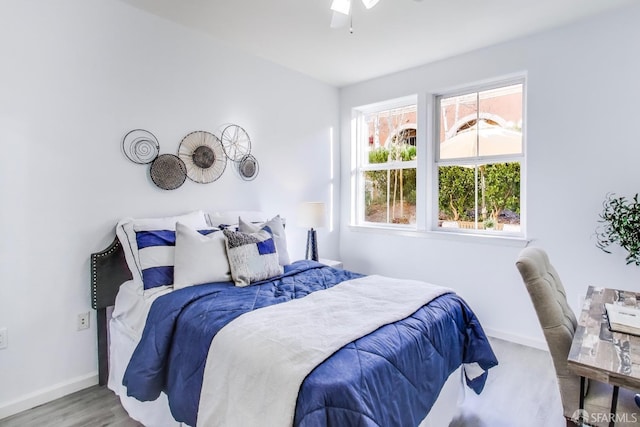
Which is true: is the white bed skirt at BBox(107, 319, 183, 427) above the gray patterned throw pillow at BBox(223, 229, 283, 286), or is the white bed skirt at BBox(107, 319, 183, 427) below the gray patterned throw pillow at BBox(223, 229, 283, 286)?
below

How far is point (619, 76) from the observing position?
2461 millimetres

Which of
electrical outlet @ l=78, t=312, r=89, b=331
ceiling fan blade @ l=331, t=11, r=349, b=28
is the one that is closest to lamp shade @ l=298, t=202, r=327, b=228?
ceiling fan blade @ l=331, t=11, r=349, b=28

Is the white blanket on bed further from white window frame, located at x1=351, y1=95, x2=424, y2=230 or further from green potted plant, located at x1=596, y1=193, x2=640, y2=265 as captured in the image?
white window frame, located at x1=351, y1=95, x2=424, y2=230

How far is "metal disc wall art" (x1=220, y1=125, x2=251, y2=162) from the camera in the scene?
303cm

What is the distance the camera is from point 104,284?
2.24m

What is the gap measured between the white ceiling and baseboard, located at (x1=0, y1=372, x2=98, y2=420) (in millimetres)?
2614

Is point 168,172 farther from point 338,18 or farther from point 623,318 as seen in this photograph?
point 623,318

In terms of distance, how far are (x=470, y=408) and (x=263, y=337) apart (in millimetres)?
1461

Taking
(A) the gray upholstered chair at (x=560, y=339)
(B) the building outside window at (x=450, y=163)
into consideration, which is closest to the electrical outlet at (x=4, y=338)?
(A) the gray upholstered chair at (x=560, y=339)

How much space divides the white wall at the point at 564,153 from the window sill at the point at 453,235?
0.16ft

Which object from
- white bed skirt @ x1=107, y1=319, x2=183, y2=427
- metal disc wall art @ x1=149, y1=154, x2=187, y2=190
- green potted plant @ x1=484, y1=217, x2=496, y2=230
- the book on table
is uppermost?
metal disc wall art @ x1=149, y1=154, x2=187, y2=190

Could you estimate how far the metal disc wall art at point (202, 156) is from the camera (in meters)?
2.76

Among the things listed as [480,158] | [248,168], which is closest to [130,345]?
[248,168]

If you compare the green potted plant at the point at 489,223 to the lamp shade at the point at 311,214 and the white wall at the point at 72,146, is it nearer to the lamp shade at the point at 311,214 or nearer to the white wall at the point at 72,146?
the lamp shade at the point at 311,214
